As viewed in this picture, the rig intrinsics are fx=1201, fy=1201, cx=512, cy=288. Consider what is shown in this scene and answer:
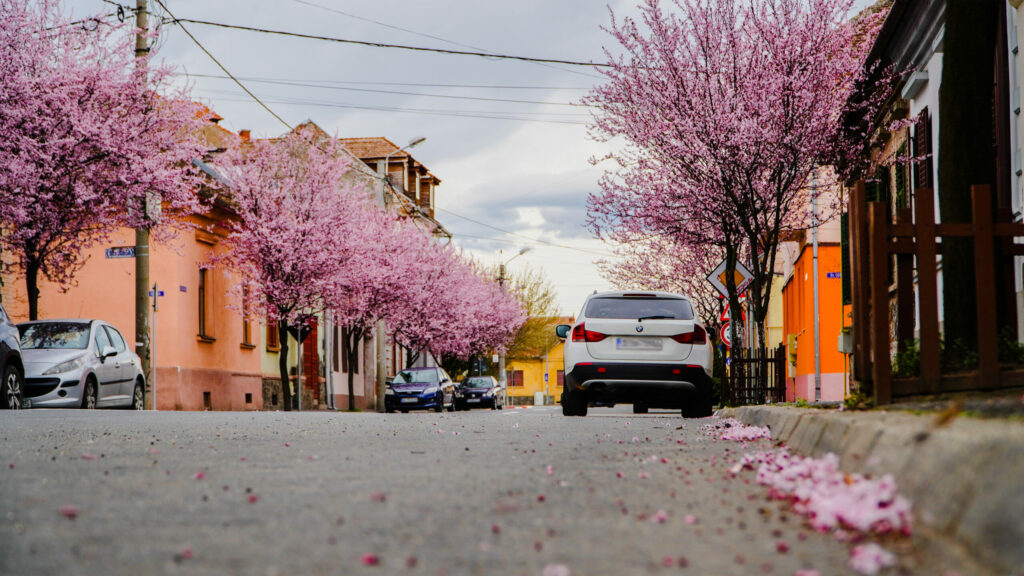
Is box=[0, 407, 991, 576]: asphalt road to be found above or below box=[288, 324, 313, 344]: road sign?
below

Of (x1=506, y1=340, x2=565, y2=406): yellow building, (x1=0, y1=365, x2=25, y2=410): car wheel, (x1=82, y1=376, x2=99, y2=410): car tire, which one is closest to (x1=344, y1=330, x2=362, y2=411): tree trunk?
(x1=82, y1=376, x2=99, y2=410): car tire

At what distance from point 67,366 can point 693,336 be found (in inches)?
378

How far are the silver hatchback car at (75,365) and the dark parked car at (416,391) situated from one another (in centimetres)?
1695

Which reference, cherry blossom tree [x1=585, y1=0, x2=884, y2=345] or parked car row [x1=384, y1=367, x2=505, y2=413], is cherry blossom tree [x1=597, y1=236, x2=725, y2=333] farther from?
cherry blossom tree [x1=585, y1=0, x2=884, y2=345]

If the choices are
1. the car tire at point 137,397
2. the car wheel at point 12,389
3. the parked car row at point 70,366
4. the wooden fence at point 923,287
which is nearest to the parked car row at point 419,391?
the car tire at point 137,397

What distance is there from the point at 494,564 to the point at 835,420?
3396mm

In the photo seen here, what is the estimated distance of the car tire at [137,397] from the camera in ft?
67.7

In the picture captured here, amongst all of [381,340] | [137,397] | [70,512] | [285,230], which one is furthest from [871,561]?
A: [381,340]

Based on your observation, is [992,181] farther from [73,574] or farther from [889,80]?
[889,80]

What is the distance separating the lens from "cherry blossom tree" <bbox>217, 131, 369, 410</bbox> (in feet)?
105

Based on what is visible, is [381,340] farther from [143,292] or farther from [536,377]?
[536,377]

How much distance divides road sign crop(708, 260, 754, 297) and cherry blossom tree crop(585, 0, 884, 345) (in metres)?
0.26

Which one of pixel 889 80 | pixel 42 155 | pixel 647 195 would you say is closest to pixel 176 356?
pixel 42 155

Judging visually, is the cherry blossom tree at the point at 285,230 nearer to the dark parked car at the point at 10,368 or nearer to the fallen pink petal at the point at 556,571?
the dark parked car at the point at 10,368
